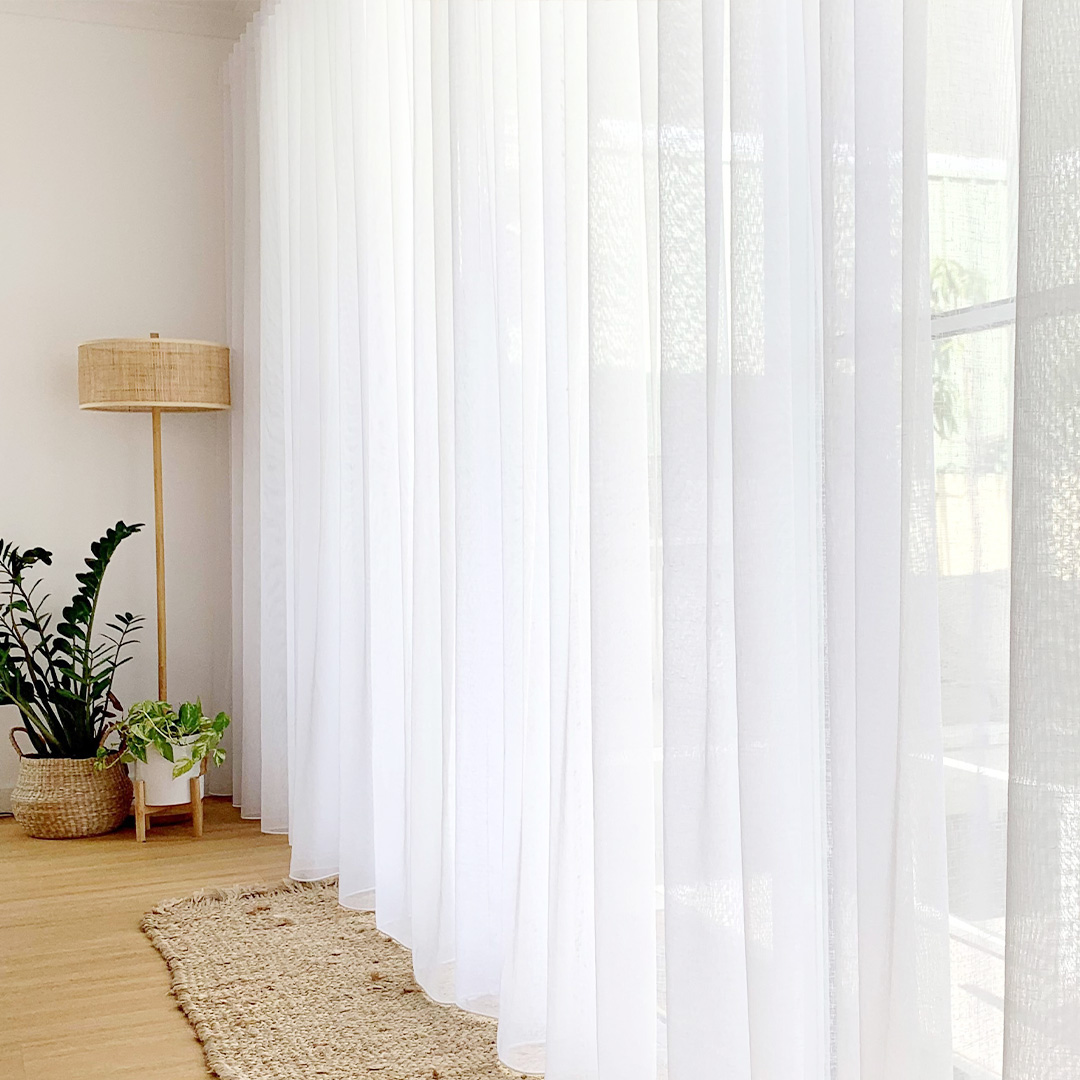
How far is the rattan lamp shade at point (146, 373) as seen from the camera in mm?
3895

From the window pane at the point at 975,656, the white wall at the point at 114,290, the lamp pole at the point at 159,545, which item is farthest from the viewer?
the white wall at the point at 114,290

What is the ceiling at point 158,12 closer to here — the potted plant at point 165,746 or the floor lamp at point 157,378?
the floor lamp at point 157,378

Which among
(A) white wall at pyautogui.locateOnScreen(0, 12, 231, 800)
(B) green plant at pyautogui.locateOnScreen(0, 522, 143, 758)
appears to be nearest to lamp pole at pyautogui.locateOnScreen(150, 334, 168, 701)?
(B) green plant at pyautogui.locateOnScreen(0, 522, 143, 758)

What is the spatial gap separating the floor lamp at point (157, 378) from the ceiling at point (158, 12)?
124cm

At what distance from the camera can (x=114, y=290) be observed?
14.3 ft

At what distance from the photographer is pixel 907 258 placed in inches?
49.7

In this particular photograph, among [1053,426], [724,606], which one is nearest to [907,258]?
[1053,426]

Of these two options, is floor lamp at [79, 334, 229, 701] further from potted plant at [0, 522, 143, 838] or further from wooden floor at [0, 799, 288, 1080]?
wooden floor at [0, 799, 288, 1080]

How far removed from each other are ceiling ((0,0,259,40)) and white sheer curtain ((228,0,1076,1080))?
1.52 m

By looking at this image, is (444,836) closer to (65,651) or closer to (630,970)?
(630,970)

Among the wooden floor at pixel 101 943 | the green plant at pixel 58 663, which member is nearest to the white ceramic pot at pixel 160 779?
the wooden floor at pixel 101 943

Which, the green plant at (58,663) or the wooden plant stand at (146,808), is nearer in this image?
the wooden plant stand at (146,808)

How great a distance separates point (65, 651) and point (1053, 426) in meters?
3.53

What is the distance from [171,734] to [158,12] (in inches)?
100
